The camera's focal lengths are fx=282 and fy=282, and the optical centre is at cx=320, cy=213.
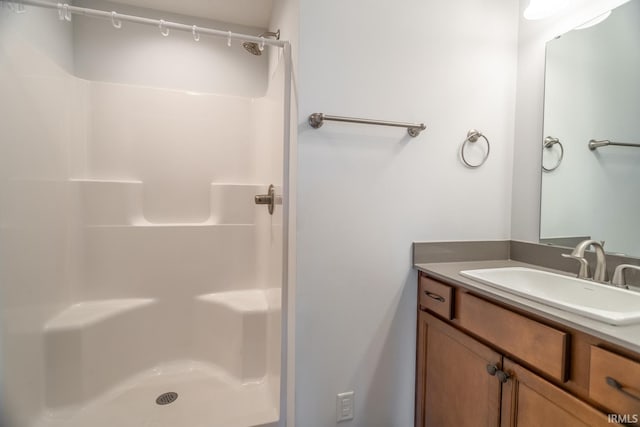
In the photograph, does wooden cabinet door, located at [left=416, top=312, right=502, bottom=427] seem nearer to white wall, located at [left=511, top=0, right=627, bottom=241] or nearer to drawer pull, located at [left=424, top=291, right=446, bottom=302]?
drawer pull, located at [left=424, top=291, right=446, bottom=302]

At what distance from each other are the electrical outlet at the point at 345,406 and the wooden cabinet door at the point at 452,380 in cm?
33

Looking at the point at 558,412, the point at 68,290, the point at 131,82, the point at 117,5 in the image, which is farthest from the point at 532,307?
the point at 117,5

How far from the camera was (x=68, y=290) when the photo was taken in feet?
5.66

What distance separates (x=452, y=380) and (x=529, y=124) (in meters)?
1.30

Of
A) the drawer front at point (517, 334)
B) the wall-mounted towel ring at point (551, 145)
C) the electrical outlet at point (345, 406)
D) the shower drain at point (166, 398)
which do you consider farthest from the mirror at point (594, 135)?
the shower drain at point (166, 398)

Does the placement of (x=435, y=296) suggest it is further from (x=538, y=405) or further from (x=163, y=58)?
(x=163, y=58)

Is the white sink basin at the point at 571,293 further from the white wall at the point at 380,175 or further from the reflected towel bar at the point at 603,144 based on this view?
the reflected towel bar at the point at 603,144

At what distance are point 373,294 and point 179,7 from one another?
89.1 inches

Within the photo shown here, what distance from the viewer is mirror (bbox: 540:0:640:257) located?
1083mm

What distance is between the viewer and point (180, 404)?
5.24 ft

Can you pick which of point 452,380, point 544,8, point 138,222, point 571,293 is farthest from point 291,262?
point 544,8

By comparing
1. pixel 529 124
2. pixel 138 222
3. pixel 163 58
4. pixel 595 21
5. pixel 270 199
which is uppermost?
pixel 163 58

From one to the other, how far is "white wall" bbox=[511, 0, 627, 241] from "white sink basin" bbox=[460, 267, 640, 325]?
1.06 ft

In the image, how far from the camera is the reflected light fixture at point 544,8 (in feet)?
4.15
